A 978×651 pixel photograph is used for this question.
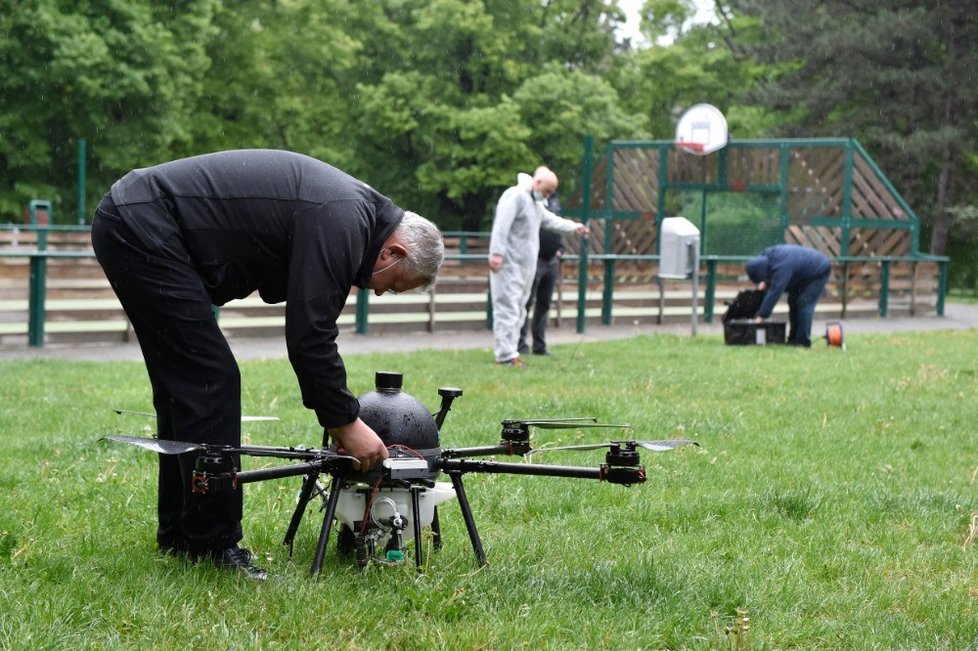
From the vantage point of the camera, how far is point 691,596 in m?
4.81

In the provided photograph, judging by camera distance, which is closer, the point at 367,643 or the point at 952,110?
the point at 367,643

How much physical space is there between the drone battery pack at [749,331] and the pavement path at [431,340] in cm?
190

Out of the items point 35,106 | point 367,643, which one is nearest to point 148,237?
point 367,643

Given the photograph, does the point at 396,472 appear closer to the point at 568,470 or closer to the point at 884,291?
the point at 568,470

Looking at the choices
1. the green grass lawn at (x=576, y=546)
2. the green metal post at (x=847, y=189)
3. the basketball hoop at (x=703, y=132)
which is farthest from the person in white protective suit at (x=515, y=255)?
the green metal post at (x=847, y=189)

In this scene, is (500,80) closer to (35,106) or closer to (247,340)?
(35,106)

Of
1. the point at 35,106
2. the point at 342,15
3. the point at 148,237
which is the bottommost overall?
the point at 148,237

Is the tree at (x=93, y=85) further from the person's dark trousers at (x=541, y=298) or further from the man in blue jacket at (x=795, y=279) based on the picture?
the person's dark trousers at (x=541, y=298)

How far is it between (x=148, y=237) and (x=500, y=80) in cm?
3986

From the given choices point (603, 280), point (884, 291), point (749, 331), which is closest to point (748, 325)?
point (749, 331)

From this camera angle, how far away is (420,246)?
15.1ft

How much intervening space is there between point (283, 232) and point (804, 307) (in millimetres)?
13800

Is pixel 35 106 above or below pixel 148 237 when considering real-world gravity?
above

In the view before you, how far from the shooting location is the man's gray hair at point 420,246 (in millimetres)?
4609
